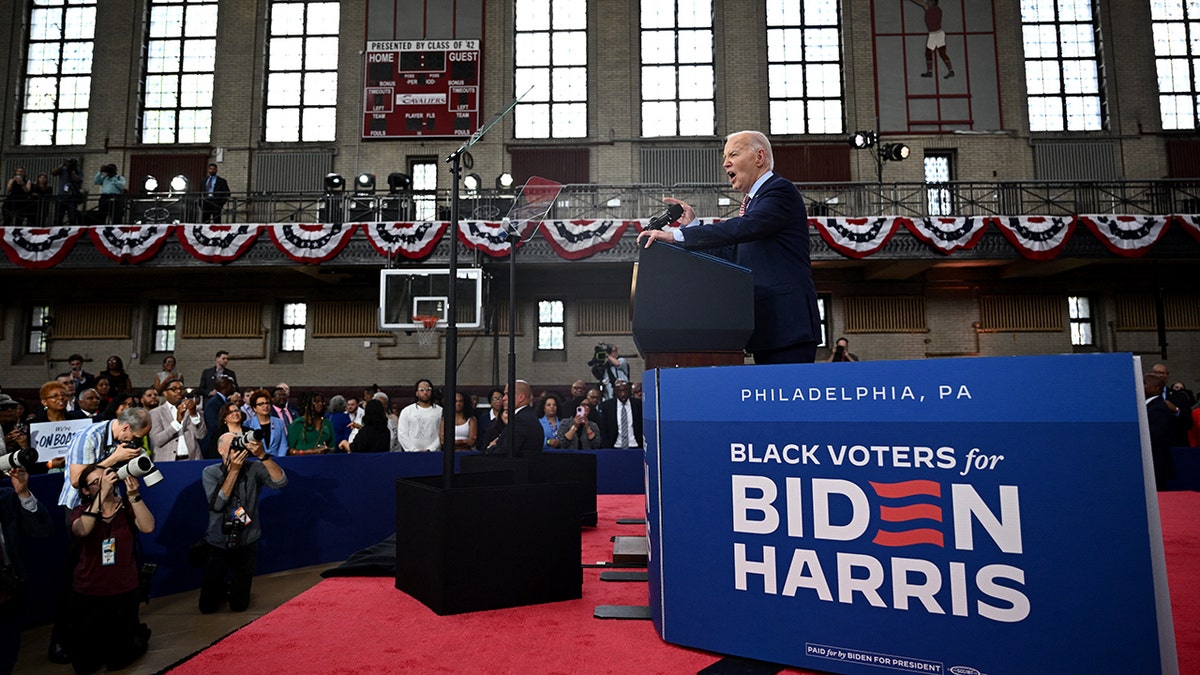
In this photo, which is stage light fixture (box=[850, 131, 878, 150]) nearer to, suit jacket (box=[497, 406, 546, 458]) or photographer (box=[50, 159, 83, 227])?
suit jacket (box=[497, 406, 546, 458])

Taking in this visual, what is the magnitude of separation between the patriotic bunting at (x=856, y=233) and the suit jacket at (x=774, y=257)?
12.7 m

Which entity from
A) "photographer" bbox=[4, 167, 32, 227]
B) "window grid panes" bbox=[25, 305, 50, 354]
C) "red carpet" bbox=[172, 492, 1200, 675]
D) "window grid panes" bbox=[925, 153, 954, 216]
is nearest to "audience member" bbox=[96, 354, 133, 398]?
"photographer" bbox=[4, 167, 32, 227]

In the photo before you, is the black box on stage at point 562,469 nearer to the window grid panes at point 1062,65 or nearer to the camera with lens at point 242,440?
the camera with lens at point 242,440

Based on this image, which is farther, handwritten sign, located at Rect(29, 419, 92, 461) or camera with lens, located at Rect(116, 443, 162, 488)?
handwritten sign, located at Rect(29, 419, 92, 461)

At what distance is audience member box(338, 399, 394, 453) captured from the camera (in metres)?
7.93

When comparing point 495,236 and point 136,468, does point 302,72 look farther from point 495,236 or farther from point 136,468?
point 136,468

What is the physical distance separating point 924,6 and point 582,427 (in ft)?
53.6

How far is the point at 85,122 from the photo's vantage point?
1886cm

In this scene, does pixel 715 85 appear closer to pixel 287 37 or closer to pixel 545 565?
pixel 287 37

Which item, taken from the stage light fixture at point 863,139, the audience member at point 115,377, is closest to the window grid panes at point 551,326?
the stage light fixture at point 863,139

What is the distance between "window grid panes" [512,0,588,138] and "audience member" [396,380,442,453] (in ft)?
39.2

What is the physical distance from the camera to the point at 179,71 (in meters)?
18.9

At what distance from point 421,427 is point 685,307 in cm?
660

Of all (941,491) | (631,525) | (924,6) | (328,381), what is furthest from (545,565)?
(924,6)
